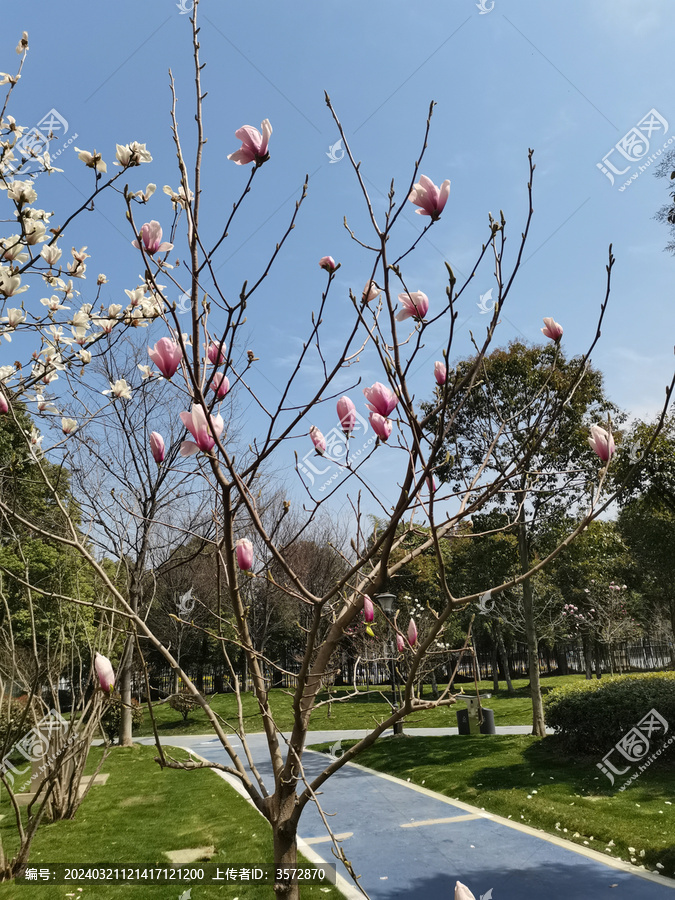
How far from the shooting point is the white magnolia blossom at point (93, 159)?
1.58m

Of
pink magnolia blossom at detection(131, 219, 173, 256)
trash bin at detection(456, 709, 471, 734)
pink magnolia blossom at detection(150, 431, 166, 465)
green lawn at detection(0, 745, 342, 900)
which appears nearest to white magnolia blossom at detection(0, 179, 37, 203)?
pink magnolia blossom at detection(131, 219, 173, 256)

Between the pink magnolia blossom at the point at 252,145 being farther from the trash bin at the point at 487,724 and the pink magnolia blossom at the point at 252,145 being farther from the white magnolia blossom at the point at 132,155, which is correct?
the trash bin at the point at 487,724

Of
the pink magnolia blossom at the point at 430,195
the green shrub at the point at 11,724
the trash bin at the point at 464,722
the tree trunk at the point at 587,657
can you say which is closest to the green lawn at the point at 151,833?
the green shrub at the point at 11,724

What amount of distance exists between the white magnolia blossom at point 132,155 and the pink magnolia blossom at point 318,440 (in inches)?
30.3

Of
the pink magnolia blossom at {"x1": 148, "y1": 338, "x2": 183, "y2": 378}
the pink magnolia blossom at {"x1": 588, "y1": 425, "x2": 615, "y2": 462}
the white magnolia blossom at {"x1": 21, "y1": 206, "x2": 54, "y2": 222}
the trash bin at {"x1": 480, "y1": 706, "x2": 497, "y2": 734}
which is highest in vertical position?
the white magnolia blossom at {"x1": 21, "y1": 206, "x2": 54, "y2": 222}

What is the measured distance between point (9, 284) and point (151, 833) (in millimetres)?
5184

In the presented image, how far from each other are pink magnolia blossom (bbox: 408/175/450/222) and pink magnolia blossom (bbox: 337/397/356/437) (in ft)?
1.55

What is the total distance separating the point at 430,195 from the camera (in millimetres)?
1261

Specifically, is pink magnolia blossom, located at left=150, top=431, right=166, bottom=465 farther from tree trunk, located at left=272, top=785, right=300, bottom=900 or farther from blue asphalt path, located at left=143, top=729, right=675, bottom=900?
blue asphalt path, located at left=143, top=729, right=675, bottom=900

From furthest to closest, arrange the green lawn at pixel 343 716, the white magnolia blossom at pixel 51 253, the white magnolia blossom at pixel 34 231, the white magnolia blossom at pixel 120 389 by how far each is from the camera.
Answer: the green lawn at pixel 343 716 < the white magnolia blossom at pixel 120 389 < the white magnolia blossom at pixel 51 253 < the white magnolia blossom at pixel 34 231

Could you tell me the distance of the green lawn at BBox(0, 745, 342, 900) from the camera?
3994mm

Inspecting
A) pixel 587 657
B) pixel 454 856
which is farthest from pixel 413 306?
pixel 587 657

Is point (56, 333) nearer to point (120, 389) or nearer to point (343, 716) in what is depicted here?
point (120, 389)

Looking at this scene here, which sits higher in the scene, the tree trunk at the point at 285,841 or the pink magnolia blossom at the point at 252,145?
the pink magnolia blossom at the point at 252,145
